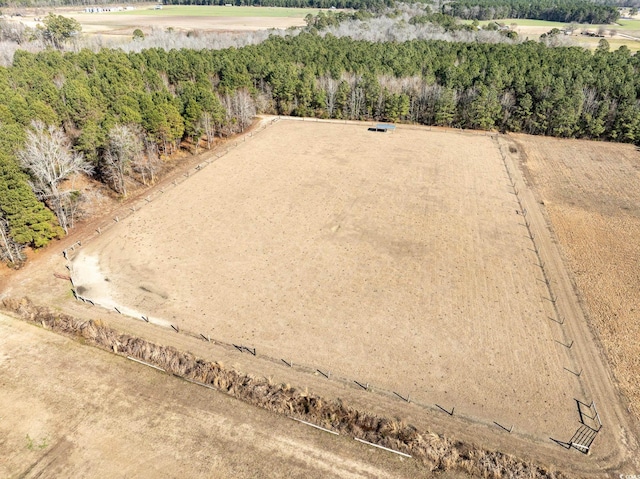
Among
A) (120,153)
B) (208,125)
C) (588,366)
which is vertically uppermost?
(120,153)

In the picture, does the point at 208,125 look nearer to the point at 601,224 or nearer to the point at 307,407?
the point at 307,407

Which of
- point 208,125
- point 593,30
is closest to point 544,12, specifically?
point 593,30

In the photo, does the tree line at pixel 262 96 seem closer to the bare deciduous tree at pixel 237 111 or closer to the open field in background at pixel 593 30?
the bare deciduous tree at pixel 237 111

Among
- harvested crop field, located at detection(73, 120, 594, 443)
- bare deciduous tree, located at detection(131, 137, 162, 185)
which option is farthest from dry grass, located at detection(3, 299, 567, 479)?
bare deciduous tree, located at detection(131, 137, 162, 185)

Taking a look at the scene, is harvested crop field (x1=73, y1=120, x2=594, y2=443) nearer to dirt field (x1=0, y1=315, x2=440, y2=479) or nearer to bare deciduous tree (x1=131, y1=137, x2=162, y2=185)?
dirt field (x1=0, y1=315, x2=440, y2=479)

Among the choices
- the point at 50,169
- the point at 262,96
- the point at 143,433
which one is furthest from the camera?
the point at 262,96

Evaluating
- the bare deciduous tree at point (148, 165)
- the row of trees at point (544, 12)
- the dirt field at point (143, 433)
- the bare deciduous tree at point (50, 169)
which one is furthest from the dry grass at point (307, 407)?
the row of trees at point (544, 12)
